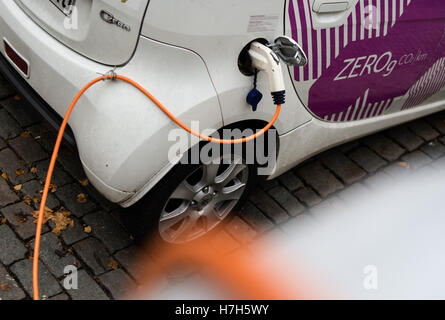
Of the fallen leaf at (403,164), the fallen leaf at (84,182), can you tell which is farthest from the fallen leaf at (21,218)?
the fallen leaf at (403,164)

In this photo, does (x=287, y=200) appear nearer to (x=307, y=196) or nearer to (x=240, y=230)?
(x=307, y=196)

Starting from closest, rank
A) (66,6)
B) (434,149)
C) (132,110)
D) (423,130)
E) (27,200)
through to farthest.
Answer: (132,110) < (66,6) < (27,200) < (434,149) < (423,130)

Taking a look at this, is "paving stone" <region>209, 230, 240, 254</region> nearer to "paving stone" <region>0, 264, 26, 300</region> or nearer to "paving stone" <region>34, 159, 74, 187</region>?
"paving stone" <region>34, 159, 74, 187</region>

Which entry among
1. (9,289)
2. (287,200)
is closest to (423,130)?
(287,200)

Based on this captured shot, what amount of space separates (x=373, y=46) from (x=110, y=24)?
4.35 feet

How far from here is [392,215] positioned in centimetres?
347

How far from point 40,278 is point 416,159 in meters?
2.48

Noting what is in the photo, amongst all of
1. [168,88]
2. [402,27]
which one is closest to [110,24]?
[168,88]

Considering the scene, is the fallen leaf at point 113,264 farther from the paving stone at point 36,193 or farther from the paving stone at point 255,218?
the paving stone at point 255,218

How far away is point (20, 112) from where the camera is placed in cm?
348

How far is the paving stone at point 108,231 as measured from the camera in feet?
9.78

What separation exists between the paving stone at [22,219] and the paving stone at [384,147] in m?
2.16

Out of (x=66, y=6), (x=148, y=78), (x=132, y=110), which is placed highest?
(x=66, y=6)

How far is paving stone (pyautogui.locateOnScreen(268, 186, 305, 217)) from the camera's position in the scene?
3.38 m
